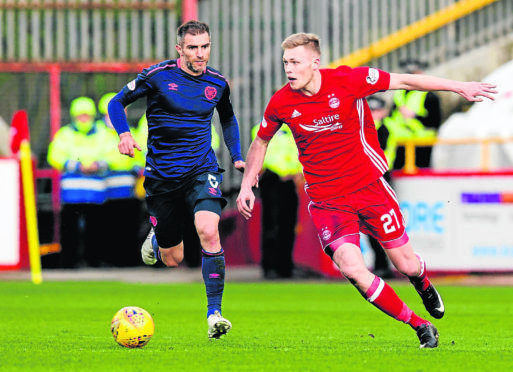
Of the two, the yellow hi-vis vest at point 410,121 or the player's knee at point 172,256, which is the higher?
the yellow hi-vis vest at point 410,121

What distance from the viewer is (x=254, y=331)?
9.18 meters

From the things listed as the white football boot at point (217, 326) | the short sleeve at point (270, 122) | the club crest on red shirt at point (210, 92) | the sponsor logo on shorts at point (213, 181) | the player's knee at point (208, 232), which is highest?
the club crest on red shirt at point (210, 92)

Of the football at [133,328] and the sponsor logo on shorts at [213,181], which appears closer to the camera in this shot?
the football at [133,328]

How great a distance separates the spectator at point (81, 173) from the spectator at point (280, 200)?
224 centimetres

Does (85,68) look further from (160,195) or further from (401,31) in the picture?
(160,195)

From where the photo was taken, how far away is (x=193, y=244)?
1714 cm

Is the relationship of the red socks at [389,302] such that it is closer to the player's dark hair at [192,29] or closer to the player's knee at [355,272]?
the player's knee at [355,272]

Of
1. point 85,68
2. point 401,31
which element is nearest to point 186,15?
point 85,68

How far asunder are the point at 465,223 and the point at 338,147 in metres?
7.25

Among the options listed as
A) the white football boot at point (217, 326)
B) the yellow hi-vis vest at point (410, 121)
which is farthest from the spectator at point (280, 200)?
the white football boot at point (217, 326)

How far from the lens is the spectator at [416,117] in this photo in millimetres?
15648

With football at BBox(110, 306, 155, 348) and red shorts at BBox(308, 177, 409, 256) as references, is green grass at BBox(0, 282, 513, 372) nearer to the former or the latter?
football at BBox(110, 306, 155, 348)

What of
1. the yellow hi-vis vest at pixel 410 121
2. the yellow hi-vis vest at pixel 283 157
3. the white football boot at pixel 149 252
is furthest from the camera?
the yellow hi-vis vest at pixel 410 121

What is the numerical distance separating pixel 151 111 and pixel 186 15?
9939mm
